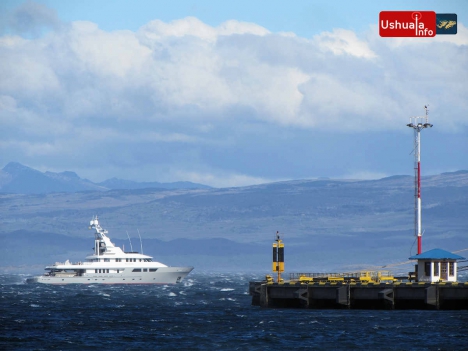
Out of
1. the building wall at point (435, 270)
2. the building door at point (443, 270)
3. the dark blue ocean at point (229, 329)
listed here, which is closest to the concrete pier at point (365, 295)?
the dark blue ocean at point (229, 329)

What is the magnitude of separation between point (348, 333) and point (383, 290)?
1445cm

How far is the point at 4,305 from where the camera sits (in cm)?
11956

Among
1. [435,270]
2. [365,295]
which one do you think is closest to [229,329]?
[365,295]

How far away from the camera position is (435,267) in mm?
96125

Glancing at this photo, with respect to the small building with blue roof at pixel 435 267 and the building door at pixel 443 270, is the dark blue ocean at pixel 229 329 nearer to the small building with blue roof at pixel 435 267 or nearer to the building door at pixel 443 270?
the small building with blue roof at pixel 435 267

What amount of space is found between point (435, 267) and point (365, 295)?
6.29 meters

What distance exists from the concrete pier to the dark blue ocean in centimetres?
89

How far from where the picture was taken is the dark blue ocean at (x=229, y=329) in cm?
7519

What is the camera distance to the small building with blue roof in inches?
3775

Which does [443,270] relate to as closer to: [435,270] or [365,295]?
[435,270]

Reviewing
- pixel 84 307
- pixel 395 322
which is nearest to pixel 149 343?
pixel 395 322

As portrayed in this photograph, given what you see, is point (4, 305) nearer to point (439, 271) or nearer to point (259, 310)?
point (259, 310)

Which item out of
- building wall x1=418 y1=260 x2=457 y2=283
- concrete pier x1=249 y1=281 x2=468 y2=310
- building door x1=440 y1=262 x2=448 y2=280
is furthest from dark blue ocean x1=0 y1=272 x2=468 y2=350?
building door x1=440 y1=262 x2=448 y2=280

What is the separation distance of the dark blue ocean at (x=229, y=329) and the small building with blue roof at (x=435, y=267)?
13.3ft
